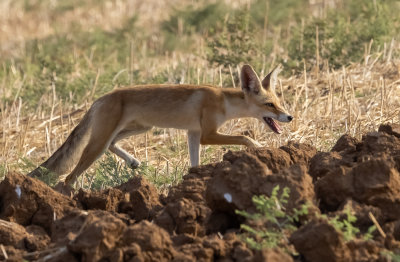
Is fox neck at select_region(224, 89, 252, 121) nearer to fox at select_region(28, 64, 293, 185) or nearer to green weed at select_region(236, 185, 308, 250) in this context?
fox at select_region(28, 64, 293, 185)

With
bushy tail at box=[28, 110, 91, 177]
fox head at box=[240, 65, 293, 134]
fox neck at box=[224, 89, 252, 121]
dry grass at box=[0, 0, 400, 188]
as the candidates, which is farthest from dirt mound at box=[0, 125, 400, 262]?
bushy tail at box=[28, 110, 91, 177]

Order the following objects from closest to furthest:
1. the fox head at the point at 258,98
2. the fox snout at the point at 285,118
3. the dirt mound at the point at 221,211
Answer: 1. the dirt mound at the point at 221,211
2. the fox snout at the point at 285,118
3. the fox head at the point at 258,98

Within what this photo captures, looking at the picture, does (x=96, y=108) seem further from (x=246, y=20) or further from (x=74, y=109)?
(x=246, y=20)

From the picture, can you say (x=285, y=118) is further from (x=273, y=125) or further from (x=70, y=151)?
(x=70, y=151)

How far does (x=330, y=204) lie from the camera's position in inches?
224

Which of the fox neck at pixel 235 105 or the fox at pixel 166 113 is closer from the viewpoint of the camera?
the fox at pixel 166 113

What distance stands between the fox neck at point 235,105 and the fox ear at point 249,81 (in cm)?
10

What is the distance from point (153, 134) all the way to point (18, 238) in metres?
5.96

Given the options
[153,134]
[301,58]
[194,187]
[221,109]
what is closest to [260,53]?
[301,58]

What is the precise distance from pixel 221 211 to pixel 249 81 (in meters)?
4.19

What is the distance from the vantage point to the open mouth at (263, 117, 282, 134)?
9.41 metres

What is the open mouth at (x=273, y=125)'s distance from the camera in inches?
370

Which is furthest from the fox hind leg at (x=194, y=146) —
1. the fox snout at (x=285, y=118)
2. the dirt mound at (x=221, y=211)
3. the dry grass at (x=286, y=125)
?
the dirt mound at (x=221, y=211)

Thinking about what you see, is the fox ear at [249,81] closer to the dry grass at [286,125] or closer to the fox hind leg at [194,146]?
the dry grass at [286,125]
